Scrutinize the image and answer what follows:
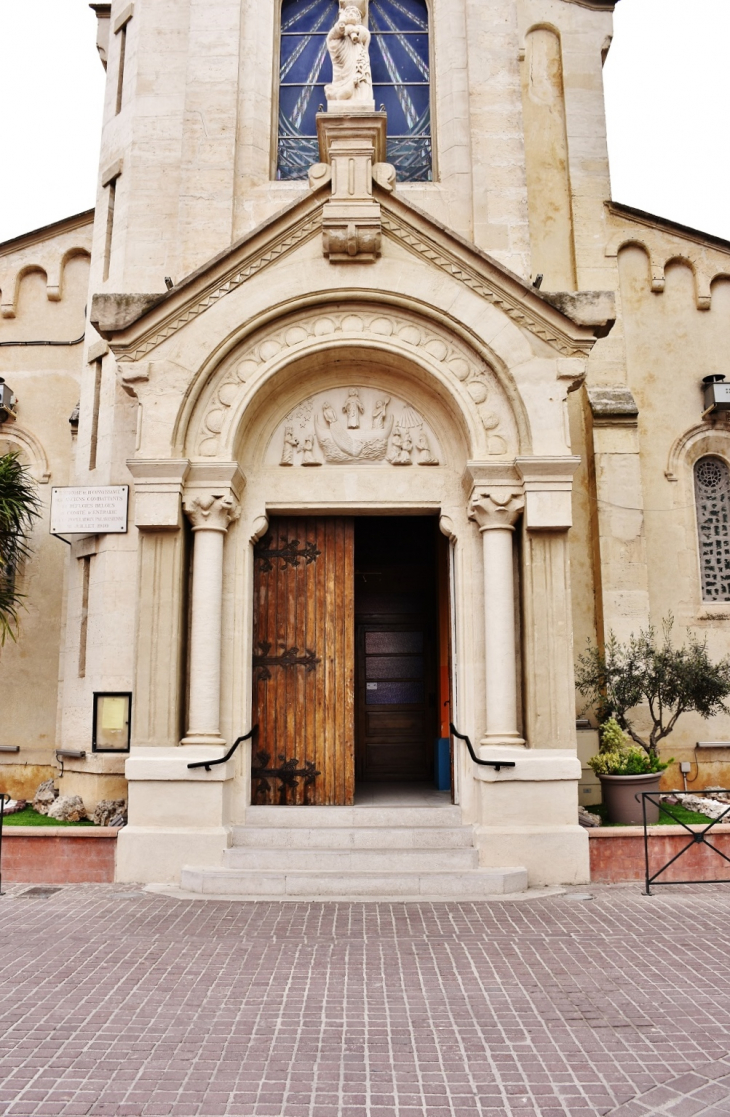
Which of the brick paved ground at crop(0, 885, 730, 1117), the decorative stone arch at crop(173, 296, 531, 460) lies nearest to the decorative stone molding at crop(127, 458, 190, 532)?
the decorative stone arch at crop(173, 296, 531, 460)

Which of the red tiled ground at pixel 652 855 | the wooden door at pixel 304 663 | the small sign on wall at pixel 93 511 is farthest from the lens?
the small sign on wall at pixel 93 511

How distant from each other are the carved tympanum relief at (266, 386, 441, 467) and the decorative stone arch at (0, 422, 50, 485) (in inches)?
229

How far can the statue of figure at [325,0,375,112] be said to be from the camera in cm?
1057

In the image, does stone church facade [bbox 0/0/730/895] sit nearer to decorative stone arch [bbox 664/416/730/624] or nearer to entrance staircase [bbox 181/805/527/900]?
decorative stone arch [bbox 664/416/730/624]

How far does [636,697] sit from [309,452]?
17.0 feet

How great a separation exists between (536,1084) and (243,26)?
13.3 meters

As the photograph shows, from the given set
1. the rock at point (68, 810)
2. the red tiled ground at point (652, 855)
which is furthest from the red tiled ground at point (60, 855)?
the red tiled ground at point (652, 855)

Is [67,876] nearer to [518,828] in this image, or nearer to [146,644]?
[146,644]

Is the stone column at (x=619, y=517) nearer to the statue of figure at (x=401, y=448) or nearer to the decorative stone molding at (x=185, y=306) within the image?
the statue of figure at (x=401, y=448)

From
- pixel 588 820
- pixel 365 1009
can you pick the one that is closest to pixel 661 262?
pixel 588 820

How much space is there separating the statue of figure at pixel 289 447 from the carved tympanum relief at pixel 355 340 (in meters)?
0.88

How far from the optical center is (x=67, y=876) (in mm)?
9008

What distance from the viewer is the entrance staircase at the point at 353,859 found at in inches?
328

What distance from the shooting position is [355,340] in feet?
32.9
